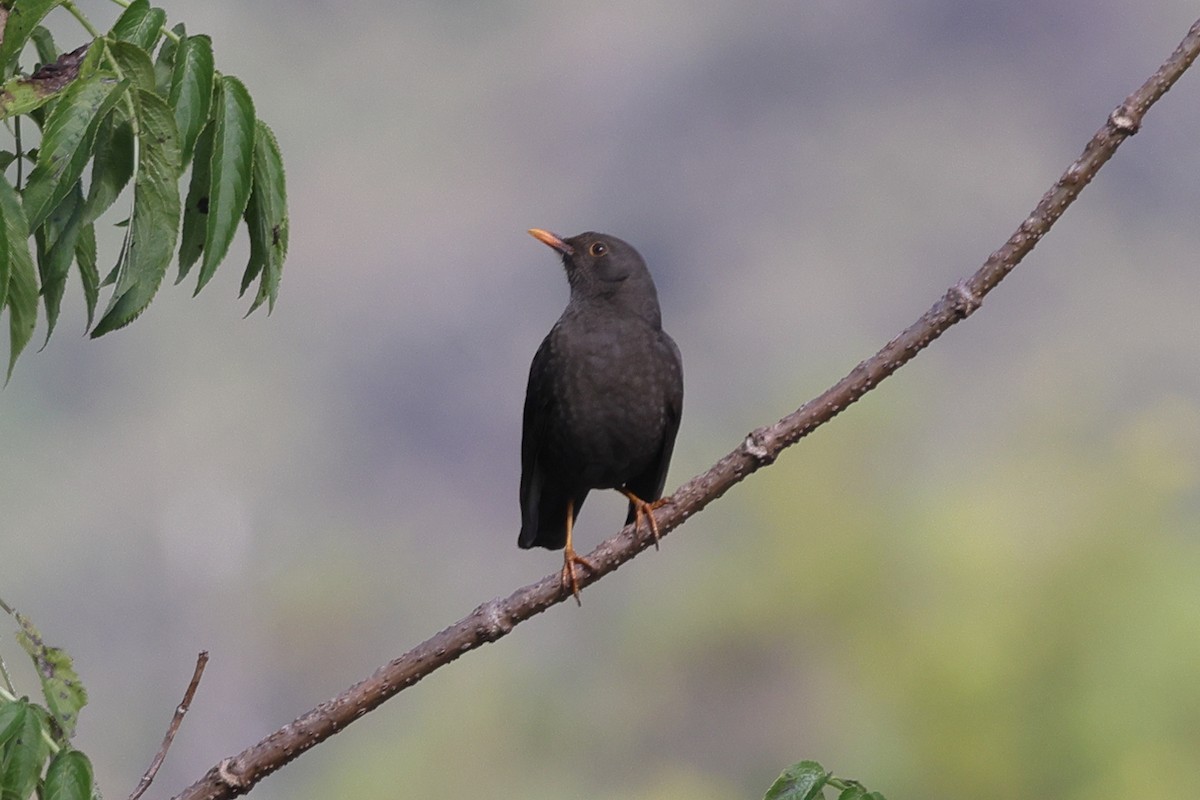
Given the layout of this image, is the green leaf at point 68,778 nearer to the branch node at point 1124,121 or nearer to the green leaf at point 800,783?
the green leaf at point 800,783

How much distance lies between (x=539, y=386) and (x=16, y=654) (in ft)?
76.1

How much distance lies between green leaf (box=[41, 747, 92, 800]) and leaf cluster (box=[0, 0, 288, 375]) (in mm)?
573

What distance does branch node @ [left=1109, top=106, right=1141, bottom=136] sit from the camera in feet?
7.42

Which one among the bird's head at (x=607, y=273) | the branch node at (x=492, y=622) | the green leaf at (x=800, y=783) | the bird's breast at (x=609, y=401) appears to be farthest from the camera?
the bird's head at (x=607, y=273)

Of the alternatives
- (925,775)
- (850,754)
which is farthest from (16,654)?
(925,775)

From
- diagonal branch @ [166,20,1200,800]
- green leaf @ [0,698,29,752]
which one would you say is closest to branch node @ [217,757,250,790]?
diagonal branch @ [166,20,1200,800]

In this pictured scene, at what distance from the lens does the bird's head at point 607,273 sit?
5000mm

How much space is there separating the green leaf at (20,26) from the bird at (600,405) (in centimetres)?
260

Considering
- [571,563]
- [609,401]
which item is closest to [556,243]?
[609,401]

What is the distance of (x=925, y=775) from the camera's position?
1675cm

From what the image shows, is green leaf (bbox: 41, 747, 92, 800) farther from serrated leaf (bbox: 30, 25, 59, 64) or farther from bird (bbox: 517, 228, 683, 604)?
bird (bbox: 517, 228, 683, 604)

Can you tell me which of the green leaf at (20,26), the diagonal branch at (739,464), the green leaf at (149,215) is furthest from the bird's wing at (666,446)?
the green leaf at (20,26)

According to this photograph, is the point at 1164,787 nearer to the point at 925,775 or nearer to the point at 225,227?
the point at 925,775

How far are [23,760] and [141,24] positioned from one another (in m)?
1.16
